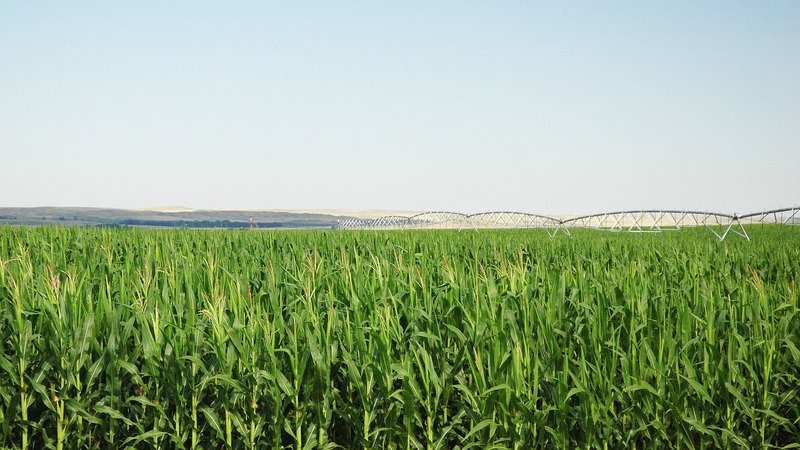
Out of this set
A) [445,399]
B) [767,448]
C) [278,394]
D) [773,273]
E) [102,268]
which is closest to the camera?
[278,394]

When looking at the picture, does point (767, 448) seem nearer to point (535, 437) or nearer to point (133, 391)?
point (535, 437)

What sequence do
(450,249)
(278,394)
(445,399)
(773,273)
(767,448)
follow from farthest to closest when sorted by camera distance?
(450,249), (773,273), (767,448), (445,399), (278,394)

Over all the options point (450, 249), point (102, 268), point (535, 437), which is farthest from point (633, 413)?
point (450, 249)

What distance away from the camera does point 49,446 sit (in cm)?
468

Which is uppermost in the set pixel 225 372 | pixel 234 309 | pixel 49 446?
pixel 234 309

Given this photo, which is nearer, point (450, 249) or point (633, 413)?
point (633, 413)

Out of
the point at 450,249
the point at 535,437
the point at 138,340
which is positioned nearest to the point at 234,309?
the point at 138,340

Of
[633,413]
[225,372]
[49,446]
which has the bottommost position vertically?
[49,446]

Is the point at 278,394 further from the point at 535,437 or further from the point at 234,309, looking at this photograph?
the point at 535,437

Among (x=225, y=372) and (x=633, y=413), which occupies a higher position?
(x=225, y=372)

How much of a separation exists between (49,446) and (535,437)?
3.31m

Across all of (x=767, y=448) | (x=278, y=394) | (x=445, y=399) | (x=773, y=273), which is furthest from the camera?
(x=773, y=273)

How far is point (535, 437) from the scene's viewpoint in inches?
178

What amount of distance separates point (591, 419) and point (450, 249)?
9570mm
